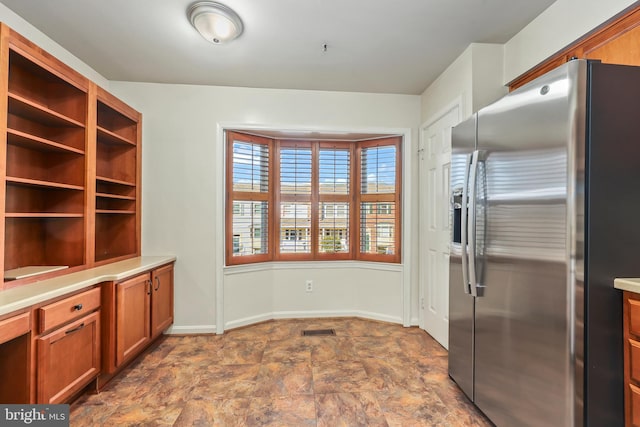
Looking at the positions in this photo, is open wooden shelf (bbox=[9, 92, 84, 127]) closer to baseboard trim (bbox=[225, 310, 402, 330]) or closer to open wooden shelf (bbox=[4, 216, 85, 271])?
open wooden shelf (bbox=[4, 216, 85, 271])

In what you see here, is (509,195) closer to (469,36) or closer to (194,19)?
(469,36)

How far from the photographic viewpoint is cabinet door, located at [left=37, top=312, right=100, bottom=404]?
1.58 m

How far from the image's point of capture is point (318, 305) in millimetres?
3584

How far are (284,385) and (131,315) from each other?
1.26 m

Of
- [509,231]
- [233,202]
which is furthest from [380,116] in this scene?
[509,231]

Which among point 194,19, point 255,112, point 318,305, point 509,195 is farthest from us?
point 318,305

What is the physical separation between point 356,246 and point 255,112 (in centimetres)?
193

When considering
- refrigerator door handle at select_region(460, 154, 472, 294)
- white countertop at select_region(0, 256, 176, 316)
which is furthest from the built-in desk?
refrigerator door handle at select_region(460, 154, 472, 294)

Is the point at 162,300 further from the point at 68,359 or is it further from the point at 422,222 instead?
the point at 422,222

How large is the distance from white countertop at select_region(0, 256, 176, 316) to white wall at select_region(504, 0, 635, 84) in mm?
3262

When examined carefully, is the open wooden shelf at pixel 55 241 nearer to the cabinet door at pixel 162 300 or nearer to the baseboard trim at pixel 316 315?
the cabinet door at pixel 162 300

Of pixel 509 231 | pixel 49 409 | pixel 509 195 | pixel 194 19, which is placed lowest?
pixel 49 409

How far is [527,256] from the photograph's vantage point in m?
1.41

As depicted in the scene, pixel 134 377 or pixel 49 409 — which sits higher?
pixel 49 409
